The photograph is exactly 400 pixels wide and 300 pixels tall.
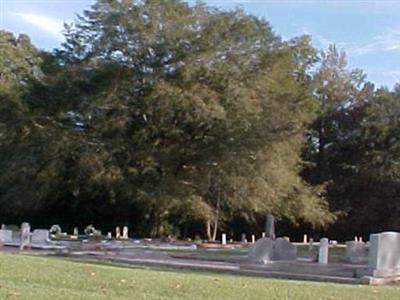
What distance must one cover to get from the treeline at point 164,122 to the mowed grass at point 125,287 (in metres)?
26.7

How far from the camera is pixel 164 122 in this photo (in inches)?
1705

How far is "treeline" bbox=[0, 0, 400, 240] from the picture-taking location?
42.1m

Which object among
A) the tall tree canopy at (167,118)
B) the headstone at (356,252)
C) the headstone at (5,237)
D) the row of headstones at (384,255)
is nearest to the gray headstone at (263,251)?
the headstone at (356,252)

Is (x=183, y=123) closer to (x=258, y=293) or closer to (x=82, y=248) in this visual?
(x=82, y=248)

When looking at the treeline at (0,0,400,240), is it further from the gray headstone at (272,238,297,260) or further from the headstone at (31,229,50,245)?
the gray headstone at (272,238,297,260)

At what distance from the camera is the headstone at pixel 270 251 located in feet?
82.0

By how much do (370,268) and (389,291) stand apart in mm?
4511

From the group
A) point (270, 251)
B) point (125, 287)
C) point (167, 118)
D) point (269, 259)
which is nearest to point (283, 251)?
point (270, 251)

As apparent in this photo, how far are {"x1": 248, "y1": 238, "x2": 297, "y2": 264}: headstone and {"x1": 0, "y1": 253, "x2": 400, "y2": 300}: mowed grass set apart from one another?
965 cm

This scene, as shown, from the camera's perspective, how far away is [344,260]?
26.9 meters

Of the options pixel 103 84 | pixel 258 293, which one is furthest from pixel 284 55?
pixel 258 293

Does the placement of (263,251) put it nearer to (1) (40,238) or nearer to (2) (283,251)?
(2) (283,251)

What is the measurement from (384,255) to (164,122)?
80.1ft

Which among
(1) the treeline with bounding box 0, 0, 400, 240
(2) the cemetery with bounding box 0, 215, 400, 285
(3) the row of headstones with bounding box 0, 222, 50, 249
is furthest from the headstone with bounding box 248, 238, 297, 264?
(1) the treeline with bounding box 0, 0, 400, 240
